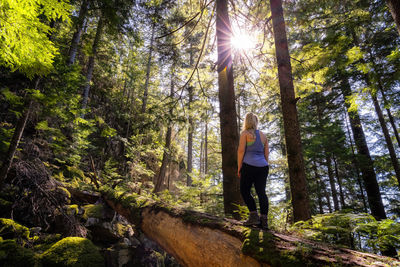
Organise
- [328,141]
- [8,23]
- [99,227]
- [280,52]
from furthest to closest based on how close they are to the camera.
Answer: [328,141] < [99,227] < [280,52] < [8,23]

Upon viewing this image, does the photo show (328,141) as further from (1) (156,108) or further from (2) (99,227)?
(2) (99,227)

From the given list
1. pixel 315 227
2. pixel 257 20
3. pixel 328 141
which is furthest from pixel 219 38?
pixel 328 141

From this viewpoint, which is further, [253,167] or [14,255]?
[14,255]

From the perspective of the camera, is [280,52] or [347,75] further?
[347,75]

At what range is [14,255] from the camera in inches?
151

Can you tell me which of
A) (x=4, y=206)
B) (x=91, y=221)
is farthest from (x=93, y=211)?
(x=4, y=206)

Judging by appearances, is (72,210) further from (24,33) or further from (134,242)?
(24,33)

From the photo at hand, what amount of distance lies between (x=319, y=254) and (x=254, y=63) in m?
7.32

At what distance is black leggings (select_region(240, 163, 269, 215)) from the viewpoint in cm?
332

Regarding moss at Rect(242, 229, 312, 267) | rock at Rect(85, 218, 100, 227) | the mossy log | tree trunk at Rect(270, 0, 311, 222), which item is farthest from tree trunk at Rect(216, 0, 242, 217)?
rock at Rect(85, 218, 100, 227)

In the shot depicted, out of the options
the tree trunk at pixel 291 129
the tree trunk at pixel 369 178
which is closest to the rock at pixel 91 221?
the tree trunk at pixel 291 129

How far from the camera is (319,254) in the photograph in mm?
1870

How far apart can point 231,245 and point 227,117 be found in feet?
13.4

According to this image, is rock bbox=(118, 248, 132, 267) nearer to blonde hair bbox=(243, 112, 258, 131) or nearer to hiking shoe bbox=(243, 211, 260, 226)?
hiking shoe bbox=(243, 211, 260, 226)
